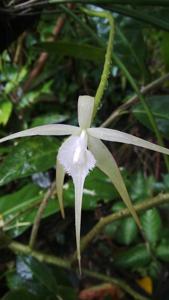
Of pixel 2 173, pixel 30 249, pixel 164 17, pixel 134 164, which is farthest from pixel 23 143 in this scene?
pixel 134 164

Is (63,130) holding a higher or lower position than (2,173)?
higher

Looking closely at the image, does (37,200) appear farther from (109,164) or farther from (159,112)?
(109,164)

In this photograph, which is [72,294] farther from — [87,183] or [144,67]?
[144,67]

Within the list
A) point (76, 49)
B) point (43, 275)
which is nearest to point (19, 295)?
point (43, 275)

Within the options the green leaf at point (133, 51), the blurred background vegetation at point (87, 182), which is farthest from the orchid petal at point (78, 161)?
the green leaf at point (133, 51)

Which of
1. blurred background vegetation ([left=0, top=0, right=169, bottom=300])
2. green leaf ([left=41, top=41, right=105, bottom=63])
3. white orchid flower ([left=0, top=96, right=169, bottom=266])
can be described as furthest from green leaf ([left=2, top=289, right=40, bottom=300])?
green leaf ([left=41, top=41, right=105, bottom=63])

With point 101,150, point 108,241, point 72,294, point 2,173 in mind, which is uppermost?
point 101,150
